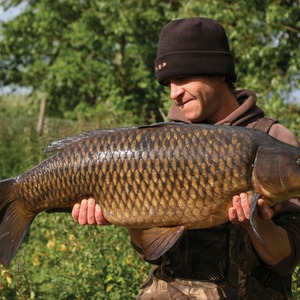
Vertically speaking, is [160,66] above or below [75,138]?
above

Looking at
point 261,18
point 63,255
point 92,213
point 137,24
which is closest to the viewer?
point 92,213

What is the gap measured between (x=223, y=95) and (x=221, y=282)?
1.90 feet

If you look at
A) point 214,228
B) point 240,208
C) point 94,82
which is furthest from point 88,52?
point 240,208

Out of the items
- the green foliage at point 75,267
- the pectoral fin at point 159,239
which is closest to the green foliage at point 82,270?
the green foliage at point 75,267

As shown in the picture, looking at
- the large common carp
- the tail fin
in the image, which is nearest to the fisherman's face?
the large common carp

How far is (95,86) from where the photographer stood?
13914mm

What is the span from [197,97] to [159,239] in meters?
0.46

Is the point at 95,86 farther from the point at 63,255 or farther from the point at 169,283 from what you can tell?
the point at 169,283

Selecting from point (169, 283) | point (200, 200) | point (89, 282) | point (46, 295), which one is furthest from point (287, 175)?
point (46, 295)

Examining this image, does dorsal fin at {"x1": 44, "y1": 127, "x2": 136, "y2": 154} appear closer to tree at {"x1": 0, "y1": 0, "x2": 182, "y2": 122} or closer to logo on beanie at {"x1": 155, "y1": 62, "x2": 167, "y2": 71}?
logo on beanie at {"x1": 155, "y1": 62, "x2": 167, "y2": 71}

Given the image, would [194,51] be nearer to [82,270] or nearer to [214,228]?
[214,228]

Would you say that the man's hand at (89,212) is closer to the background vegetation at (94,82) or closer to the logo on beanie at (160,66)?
the logo on beanie at (160,66)

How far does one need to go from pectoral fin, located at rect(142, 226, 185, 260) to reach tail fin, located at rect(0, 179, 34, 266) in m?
0.42

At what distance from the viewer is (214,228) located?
6.80 feet
